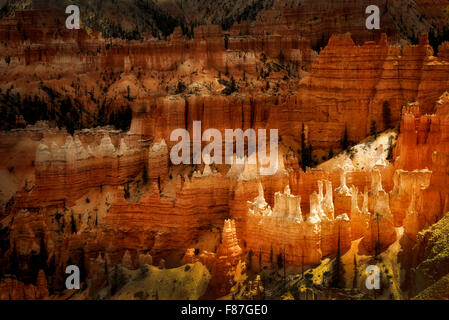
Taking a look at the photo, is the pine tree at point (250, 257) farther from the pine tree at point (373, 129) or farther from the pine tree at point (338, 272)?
the pine tree at point (373, 129)

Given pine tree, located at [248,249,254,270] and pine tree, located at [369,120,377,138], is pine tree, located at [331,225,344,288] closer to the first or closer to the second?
pine tree, located at [248,249,254,270]

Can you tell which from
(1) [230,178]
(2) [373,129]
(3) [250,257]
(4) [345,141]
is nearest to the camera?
(3) [250,257]

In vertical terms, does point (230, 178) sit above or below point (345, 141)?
below

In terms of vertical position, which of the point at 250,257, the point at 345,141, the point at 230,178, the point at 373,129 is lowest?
the point at 250,257

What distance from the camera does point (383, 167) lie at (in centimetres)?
3422

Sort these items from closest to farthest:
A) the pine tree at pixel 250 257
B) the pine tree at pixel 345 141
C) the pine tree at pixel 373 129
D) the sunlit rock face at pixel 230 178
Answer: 1. the sunlit rock face at pixel 230 178
2. the pine tree at pixel 250 257
3. the pine tree at pixel 373 129
4. the pine tree at pixel 345 141

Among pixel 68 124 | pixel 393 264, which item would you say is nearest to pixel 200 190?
pixel 393 264

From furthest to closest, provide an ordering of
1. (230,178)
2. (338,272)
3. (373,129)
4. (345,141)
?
(345,141) → (373,129) → (230,178) → (338,272)

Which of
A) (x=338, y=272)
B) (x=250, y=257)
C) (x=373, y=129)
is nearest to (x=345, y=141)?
(x=373, y=129)

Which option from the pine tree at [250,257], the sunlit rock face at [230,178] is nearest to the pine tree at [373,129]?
the sunlit rock face at [230,178]

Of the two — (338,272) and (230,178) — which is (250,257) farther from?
(230,178)

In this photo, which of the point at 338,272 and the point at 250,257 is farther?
the point at 250,257

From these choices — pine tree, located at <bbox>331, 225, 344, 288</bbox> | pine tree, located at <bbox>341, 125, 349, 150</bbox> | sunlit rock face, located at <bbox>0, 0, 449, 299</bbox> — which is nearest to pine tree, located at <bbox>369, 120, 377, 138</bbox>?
sunlit rock face, located at <bbox>0, 0, 449, 299</bbox>

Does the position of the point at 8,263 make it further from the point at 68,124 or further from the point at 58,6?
the point at 58,6
